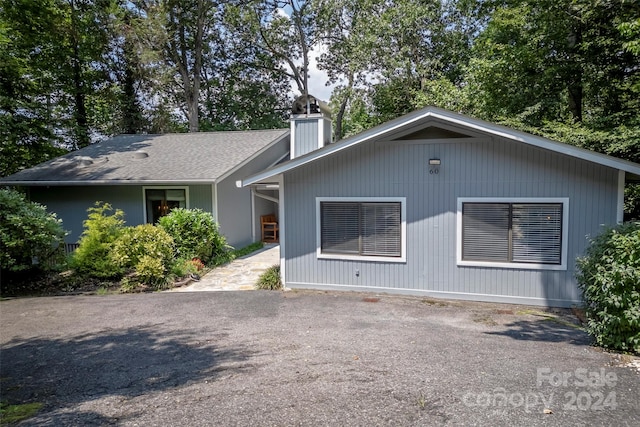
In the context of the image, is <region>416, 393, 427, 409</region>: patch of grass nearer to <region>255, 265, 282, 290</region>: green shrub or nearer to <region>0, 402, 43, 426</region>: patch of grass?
<region>0, 402, 43, 426</region>: patch of grass

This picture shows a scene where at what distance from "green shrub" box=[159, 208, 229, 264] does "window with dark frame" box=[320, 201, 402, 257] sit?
3.95 metres

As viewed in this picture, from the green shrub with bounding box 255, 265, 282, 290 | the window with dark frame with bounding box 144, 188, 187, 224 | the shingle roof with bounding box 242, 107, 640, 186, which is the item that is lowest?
the green shrub with bounding box 255, 265, 282, 290

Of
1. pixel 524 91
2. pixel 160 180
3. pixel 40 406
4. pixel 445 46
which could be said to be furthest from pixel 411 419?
pixel 445 46

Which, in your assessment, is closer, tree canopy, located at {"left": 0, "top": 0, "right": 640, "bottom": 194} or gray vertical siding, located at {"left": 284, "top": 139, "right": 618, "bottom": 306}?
gray vertical siding, located at {"left": 284, "top": 139, "right": 618, "bottom": 306}

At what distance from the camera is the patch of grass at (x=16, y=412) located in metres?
3.38

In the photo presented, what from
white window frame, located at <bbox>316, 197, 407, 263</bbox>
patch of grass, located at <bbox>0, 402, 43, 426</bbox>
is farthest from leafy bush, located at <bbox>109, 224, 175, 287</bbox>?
patch of grass, located at <bbox>0, 402, 43, 426</bbox>

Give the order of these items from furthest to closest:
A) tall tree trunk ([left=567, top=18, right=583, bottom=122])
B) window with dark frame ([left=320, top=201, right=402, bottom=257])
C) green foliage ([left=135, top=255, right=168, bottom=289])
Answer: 1. tall tree trunk ([left=567, top=18, right=583, bottom=122])
2. green foliage ([left=135, top=255, right=168, bottom=289])
3. window with dark frame ([left=320, top=201, right=402, bottom=257])

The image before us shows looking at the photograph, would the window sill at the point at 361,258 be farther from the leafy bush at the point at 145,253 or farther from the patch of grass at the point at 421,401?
the patch of grass at the point at 421,401

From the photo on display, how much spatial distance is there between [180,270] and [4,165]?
46.3 ft

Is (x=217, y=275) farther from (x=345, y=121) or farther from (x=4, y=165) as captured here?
(x=345, y=121)

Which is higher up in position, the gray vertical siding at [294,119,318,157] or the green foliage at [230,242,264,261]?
the gray vertical siding at [294,119,318,157]

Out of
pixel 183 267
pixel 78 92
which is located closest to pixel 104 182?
pixel 183 267

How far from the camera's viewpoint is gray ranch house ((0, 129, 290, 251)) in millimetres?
11820

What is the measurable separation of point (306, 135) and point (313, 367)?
7.90 meters
